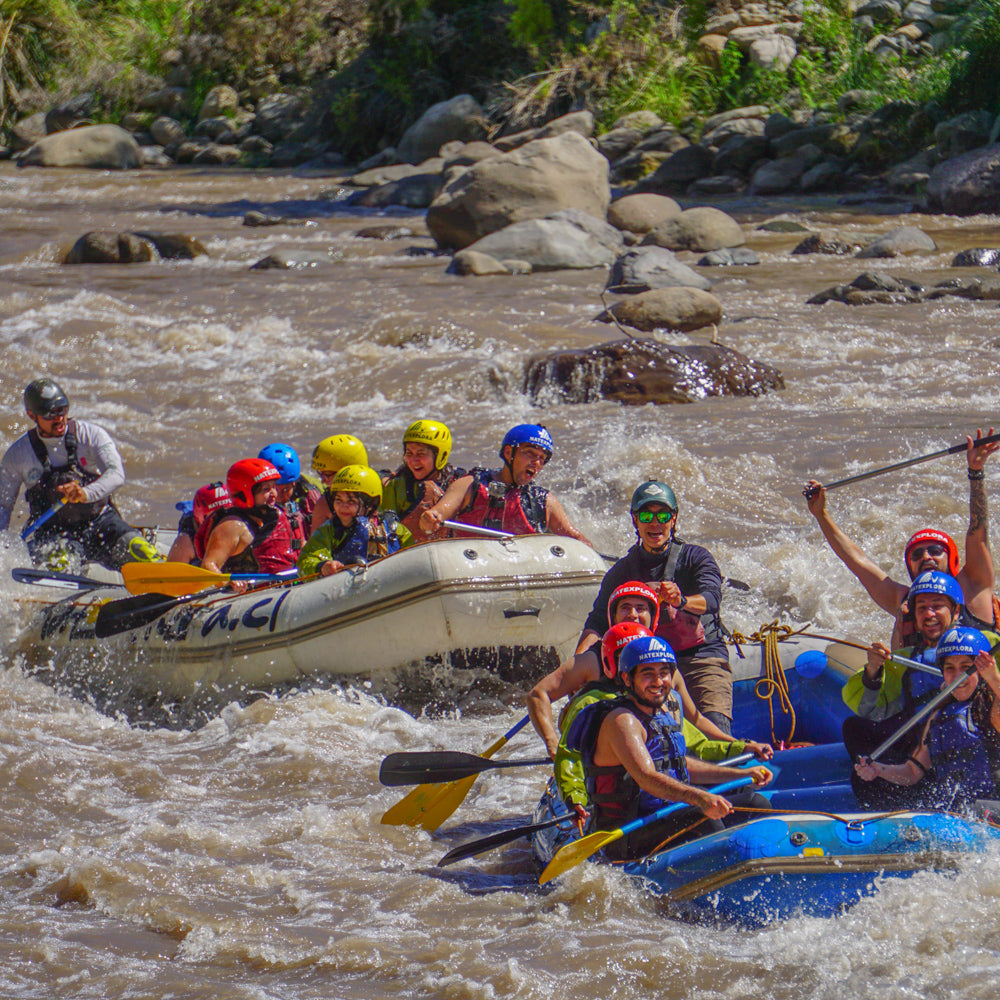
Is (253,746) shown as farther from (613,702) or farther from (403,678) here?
A: (613,702)

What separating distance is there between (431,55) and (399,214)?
8.51m

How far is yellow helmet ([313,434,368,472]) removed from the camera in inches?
262

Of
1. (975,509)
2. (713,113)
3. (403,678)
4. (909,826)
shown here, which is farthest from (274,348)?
(713,113)

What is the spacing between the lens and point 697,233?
56.5 ft

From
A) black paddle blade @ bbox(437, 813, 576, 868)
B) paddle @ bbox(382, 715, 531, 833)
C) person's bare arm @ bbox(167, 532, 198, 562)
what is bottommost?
paddle @ bbox(382, 715, 531, 833)

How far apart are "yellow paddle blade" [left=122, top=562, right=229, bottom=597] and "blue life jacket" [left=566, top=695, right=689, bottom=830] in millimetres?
2521

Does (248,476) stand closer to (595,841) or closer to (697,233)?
(595,841)

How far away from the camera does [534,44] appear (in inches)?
1059

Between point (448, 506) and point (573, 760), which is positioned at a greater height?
point (448, 506)

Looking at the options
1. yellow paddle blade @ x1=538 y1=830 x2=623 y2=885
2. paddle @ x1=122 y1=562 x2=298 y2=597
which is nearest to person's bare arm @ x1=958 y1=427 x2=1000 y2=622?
yellow paddle blade @ x1=538 y1=830 x2=623 y2=885

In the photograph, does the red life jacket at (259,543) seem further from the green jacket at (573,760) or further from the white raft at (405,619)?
the green jacket at (573,760)

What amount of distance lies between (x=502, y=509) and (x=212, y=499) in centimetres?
142

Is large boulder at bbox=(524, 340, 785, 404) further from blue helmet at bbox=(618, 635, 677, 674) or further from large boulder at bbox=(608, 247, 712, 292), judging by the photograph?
blue helmet at bbox=(618, 635, 677, 674)

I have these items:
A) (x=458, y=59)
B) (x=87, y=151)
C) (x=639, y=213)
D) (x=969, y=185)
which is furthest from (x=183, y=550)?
(x=458, y=59)
